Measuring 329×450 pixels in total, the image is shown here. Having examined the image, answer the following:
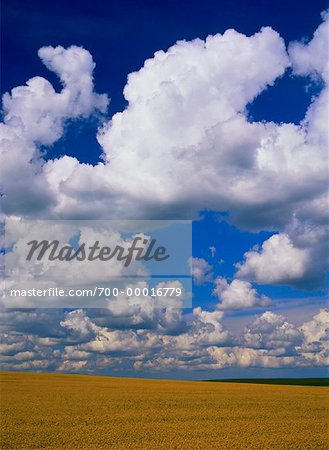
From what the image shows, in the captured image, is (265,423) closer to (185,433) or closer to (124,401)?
(185,433)

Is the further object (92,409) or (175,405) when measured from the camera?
(175,405)

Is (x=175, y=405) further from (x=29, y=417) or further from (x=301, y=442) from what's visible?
(x=301, y=442)

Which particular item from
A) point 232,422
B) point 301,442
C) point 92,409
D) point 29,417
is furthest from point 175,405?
point 301,442

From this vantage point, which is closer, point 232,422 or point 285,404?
point 232,422

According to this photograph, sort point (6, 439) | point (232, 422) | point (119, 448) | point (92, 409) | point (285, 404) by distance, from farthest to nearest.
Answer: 1. point (285, 404)
2. point (92, 409)
3. point (232, 422)
4. point (6, 439)
5. point (119, 448)

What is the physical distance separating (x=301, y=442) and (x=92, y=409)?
56.3 ft

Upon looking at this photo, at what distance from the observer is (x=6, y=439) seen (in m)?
24.9

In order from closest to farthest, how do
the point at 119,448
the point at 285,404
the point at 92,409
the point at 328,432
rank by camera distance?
the point at 119,448
the point at 328,432
the point at 92,409
the point at 285,404

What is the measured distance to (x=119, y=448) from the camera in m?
22.9

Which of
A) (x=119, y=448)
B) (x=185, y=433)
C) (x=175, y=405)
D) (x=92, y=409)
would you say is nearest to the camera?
(x=119, y=448)

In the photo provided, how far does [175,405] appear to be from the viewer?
138 ft

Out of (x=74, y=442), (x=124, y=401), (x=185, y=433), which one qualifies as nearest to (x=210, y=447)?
(x=185, y=433)

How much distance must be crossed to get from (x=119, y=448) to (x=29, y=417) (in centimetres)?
1193

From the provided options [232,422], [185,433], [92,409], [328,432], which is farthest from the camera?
[92,409]
